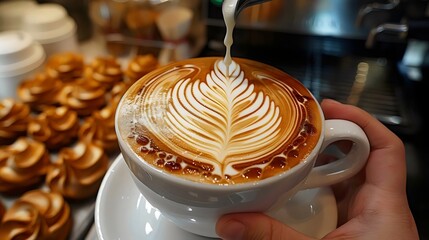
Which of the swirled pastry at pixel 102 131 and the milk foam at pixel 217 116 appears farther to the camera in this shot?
the swirled pastry at pixel 102 131

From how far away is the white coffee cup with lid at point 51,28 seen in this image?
3.02 ft

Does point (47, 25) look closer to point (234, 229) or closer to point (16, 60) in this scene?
point (16, 60)

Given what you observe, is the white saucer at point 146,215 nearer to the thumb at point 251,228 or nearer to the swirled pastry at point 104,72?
the thumb at point 251,228

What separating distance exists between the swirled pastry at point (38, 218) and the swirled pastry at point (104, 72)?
0.95ft

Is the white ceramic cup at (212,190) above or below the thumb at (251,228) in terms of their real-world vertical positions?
above

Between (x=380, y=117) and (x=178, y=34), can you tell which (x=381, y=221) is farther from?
(x=178, y=34)

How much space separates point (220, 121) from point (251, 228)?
0.11 metres

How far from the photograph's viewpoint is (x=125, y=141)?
1.31ft

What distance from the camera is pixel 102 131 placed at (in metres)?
0.73

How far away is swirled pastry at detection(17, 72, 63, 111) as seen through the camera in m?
0.81

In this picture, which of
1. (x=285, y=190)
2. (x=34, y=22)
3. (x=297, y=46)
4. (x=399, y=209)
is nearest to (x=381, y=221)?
(x=399, y=209)

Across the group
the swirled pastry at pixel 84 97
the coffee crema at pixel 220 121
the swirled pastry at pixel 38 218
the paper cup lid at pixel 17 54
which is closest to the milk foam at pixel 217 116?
the coffee crema at pixel 220 121

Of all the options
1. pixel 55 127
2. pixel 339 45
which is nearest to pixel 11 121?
pixel 55 127

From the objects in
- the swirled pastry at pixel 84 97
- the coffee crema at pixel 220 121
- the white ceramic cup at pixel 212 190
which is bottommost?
the swirled pastry at pixel 84 97
